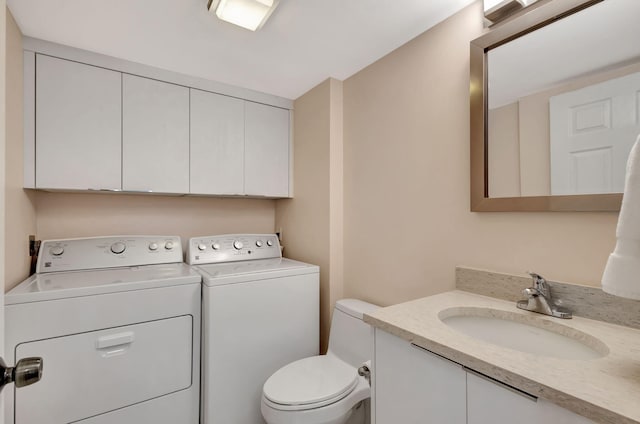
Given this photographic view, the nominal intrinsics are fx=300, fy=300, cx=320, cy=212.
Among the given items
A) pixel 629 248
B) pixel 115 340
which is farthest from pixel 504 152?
pixel 115 340

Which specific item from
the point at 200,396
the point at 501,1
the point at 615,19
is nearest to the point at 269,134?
the point at 501,1

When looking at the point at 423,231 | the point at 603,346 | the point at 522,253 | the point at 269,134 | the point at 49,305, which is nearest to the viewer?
the point at 603,346

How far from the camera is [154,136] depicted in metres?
1.94

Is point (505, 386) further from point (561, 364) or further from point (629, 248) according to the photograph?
point (629, 248)

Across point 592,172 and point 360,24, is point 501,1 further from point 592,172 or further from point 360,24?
point 592,172

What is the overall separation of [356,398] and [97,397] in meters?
1.23

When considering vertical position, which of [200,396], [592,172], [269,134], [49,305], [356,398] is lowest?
[200,396]

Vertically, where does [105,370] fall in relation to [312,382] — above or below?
above

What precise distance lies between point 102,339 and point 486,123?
6.64ft

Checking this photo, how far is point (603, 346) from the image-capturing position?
825mm

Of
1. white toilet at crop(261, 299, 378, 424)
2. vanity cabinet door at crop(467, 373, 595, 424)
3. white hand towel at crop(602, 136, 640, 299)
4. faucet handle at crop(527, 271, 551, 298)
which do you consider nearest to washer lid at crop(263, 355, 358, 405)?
white toilet at crop(261, 299, 378, 424)

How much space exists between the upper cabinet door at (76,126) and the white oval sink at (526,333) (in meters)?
2.00

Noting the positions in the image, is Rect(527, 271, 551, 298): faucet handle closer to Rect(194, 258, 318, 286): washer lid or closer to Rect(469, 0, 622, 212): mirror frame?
Rect(469, 0, 622, 212): mirror frame

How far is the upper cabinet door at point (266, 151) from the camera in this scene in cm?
229
